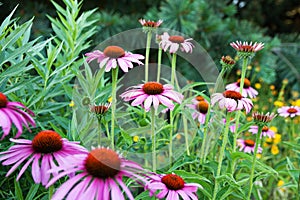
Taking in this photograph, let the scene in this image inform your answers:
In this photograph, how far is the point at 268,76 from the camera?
2035 mm

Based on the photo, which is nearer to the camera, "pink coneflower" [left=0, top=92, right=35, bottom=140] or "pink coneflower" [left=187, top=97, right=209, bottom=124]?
"pink coneflower" [left=0, top=92, right=35, bottom=140]

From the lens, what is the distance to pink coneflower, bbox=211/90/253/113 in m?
0.72

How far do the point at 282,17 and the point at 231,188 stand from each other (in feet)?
9.32

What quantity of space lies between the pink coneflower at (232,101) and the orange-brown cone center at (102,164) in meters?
0.29

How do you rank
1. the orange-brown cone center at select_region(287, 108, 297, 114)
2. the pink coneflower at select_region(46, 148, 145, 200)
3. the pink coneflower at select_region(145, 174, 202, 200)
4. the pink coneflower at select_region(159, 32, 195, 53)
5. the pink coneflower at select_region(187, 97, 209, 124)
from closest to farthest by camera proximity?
the pink coneflower at select_region(46, 148, 145, 200) < the pink coneflower at select_region(145, 174, 202, 200) < the pink coneflower at select_region(159, 32, 195, 53) < the pink coneflower at select_region(187, 97, 209, 124) < the orange-brown cone center at select_region(287, 108, 297, 114)

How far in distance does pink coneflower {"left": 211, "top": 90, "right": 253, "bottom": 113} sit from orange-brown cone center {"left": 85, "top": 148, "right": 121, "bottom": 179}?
0.95 ft

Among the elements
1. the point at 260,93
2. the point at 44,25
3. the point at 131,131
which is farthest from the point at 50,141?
the point at 260,93

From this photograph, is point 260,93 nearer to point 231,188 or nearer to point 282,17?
point 282,17

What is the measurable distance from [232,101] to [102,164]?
33cm

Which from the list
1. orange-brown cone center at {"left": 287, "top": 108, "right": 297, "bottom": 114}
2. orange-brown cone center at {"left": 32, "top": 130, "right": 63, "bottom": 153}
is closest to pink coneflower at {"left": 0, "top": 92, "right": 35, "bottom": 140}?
orange-brown cone center at {"left": 32, "top": 130, "right": 63, "bottom": 153}

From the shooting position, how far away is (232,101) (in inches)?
28.9

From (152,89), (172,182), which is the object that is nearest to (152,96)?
(152,89)

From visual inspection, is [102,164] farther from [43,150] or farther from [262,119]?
[262,119]

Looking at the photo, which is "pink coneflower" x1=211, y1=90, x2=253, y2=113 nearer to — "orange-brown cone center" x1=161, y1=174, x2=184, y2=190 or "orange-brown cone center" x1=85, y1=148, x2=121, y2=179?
"orange-brown cone center" x1=161, y1=174, x2=184, y2=190
